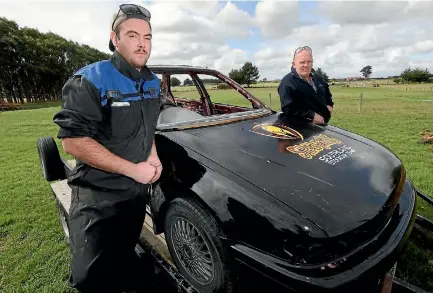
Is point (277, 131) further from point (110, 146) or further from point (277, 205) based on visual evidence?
point (110, 146)

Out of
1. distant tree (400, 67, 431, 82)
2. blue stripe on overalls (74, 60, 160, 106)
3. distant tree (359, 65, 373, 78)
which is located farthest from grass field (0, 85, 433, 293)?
distant tree (359, 65, 373, 78)

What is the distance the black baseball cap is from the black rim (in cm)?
129

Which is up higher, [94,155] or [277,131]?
[94,155]

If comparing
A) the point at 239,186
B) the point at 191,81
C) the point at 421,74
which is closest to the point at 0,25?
the point at 191,81

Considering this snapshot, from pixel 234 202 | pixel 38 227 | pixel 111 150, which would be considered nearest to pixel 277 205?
pixel 234 202

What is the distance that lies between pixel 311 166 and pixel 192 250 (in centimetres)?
102

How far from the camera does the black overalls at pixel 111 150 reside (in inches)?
60.2

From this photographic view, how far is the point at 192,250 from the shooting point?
6.58 feet

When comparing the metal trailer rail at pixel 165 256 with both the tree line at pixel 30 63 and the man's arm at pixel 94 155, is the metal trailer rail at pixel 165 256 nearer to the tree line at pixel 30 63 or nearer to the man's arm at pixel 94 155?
the man's arm at pixel 94 155

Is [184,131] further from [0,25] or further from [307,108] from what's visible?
[0,25]

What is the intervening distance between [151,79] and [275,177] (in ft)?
3.35

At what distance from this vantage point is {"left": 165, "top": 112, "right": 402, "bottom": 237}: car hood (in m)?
1.69

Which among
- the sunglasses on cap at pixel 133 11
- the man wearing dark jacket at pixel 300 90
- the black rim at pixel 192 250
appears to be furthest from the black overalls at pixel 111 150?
the man wearing dark jacket at pixel 300 90

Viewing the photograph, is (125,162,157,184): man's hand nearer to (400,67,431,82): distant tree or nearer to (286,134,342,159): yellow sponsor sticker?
(286,134,342,159): yellow sponsor sticker
